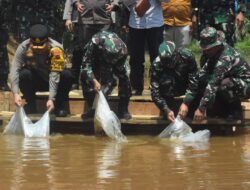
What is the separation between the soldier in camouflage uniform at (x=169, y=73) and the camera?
281 inches

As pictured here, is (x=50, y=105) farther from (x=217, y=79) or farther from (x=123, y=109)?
(x=217, y=79)

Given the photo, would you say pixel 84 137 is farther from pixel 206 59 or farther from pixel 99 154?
pixel 206 59

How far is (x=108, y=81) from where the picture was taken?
748 centimetres

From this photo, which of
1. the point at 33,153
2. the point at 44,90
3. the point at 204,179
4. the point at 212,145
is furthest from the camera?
the point at 44,90

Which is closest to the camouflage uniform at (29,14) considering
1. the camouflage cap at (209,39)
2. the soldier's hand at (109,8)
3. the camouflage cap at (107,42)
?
the soldier's hand at (109,8)

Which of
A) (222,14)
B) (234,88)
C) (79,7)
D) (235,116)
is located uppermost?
(79,7)

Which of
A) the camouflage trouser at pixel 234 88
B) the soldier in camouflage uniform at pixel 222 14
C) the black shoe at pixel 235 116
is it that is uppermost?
the soldier in camouflage uniform at pixel 222 14

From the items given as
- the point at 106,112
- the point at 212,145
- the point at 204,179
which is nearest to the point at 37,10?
the point at 106,112

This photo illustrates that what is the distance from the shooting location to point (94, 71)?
7.45 meters

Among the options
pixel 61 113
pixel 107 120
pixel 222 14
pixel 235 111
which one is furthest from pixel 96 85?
pixel 222 14

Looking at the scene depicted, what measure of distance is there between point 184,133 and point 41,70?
1866 millimetres

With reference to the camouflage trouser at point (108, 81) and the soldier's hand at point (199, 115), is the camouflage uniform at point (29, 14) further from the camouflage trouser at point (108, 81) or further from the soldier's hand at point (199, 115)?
the soldier's hand at point (199, 115)

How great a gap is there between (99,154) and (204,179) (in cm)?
144

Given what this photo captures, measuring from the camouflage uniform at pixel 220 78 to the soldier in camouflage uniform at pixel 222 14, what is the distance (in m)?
0.62
